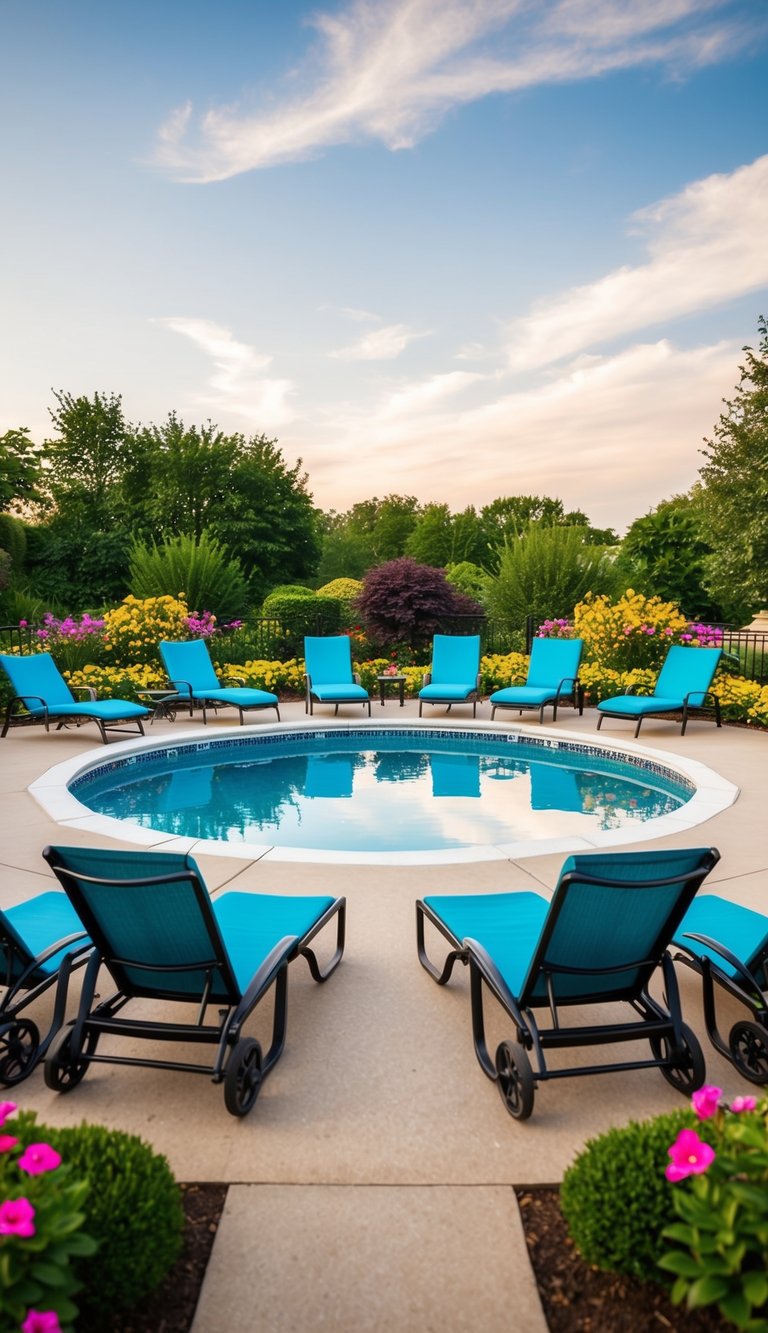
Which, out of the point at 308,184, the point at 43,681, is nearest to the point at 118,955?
the point at 43,681

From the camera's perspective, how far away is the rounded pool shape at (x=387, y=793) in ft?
17.0

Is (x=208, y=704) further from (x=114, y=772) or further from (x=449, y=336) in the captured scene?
(x=449, y=336)

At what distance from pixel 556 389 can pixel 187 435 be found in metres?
16.6

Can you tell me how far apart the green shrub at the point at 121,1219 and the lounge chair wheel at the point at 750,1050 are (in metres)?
1.71

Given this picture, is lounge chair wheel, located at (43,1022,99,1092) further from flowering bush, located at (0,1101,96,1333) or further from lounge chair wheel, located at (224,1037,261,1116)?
flowering bush, located at (0,1101,96,1333)

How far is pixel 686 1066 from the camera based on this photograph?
7.38ft

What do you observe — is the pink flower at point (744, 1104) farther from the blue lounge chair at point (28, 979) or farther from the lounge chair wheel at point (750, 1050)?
the blue lounge chair at point (28, 979)

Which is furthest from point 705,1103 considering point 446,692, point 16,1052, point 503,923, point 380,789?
point 446,692

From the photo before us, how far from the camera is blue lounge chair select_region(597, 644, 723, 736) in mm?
8680

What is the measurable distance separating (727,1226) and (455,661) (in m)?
9.67

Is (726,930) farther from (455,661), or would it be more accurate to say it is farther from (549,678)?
(455,661)

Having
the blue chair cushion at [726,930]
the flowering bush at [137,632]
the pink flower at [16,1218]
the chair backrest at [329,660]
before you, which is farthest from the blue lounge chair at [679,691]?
the pink flower at [16,1218]

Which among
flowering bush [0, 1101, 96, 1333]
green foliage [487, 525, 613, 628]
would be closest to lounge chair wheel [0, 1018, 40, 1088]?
flowering bush [0, 1101, 96, 1333]

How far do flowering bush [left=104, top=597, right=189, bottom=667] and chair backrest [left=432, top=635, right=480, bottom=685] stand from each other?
13.4 feet
